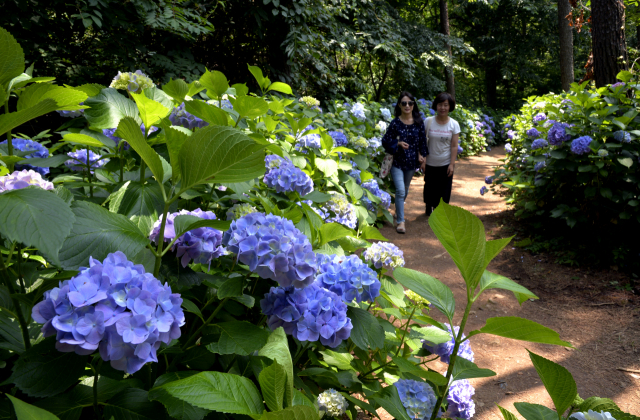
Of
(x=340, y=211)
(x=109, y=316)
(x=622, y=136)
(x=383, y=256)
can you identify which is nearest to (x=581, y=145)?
(x=622, y=136)

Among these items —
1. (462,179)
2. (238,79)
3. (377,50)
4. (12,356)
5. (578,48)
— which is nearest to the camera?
(12,356)

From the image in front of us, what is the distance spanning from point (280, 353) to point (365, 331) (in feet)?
1.45

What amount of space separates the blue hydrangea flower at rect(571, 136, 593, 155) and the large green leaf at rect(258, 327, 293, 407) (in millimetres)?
4686

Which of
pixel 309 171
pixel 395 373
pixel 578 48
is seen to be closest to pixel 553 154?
pixel 309 171

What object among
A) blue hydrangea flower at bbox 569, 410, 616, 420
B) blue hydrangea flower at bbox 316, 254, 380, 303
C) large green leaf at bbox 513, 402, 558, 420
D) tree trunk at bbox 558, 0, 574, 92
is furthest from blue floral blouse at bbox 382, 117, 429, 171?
tree trunk at bbox 558, 0, 574, 92

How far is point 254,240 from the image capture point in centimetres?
96

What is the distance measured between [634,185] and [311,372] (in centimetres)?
454

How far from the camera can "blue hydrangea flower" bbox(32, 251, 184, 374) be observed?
0.63m

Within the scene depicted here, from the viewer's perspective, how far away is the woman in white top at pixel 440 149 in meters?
6.28

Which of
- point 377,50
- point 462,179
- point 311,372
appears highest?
point 377,50

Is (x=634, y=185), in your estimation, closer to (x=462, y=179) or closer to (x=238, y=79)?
(x=462, y=179)

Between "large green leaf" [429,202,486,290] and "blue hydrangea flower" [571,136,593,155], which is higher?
"large green leaf" [429,202,486,290]

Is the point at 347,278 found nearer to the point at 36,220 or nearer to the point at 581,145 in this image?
the point at 36,220

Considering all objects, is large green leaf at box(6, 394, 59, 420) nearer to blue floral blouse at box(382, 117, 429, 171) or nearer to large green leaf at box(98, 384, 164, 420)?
large green leaf at box(98, 384, 164, 420)
